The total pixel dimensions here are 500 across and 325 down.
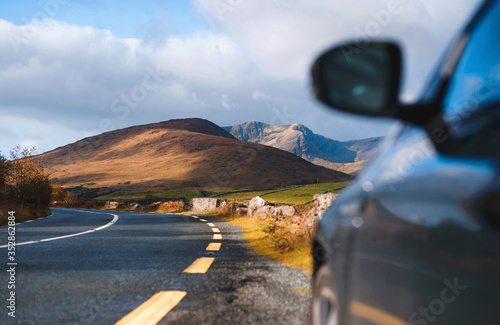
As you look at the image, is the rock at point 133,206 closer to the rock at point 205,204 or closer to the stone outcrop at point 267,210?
the rock at point 205,204

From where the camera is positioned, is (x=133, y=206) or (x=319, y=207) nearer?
(x=319, y=207)

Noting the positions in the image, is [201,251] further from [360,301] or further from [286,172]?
[286,172]

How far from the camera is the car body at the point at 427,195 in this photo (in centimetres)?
93

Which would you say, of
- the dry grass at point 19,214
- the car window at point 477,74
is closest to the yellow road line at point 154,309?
the car window at point 477,74

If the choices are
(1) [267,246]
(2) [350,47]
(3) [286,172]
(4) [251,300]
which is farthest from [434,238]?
(3) [286,172]

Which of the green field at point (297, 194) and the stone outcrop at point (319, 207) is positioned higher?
the stone outcrop at point (319, 207)

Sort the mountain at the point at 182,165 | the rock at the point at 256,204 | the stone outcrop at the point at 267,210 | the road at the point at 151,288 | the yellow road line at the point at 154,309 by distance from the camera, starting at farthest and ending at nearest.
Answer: the mountain at the point at 182,165 < the rock at the point at 256,204 < the stone outcrop at the point at 267,210 < the road at the point at 151,288 < the yellow road line at the point at 154,309

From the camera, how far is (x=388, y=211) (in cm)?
140

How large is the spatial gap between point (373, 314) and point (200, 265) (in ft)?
14.0

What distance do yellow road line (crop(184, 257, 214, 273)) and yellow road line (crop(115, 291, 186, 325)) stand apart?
46.4 inches

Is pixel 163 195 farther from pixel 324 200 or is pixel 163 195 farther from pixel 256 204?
pixel 324 200

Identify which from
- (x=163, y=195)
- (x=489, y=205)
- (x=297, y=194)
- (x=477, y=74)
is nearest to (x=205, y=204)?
(x=297, y=194)

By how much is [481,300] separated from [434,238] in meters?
0.21

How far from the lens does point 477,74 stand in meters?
1.26
